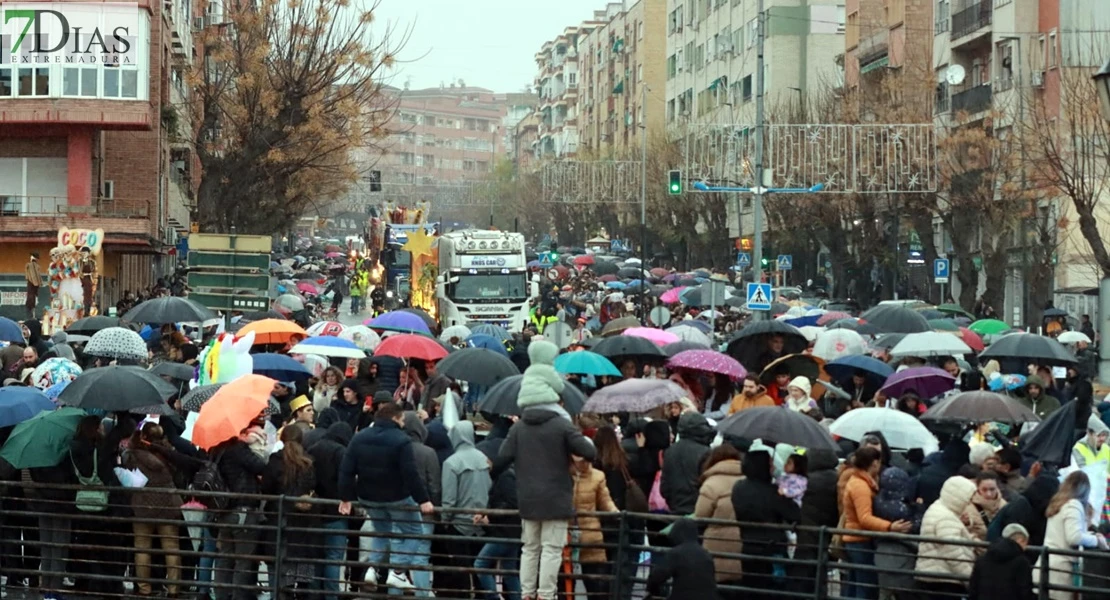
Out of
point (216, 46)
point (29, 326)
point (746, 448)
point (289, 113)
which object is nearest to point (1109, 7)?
point (289, 113)

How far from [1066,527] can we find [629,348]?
888 cm

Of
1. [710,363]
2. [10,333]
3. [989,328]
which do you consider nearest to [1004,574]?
[710,363]

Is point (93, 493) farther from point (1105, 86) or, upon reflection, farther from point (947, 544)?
point (1105, 86)

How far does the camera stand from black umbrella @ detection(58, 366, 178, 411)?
14.4 m

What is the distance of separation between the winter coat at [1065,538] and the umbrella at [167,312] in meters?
15.0

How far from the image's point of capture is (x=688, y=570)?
10.8m

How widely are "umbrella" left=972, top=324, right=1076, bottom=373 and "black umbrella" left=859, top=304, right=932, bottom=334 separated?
4.99m

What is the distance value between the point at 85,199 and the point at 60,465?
41203 millimetres

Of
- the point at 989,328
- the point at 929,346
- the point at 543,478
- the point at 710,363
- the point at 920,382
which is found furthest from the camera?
the point at 989,328

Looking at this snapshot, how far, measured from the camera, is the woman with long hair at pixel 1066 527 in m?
11.8

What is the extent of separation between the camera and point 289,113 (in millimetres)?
53938

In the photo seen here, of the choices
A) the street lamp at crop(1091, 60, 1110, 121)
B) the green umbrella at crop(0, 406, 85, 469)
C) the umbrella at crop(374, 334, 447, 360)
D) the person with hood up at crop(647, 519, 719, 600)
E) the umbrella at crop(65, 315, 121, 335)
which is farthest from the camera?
the umbrella at crop(65, 315, 121, 335)

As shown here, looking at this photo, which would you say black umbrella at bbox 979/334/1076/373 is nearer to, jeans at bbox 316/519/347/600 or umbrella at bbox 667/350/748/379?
umbrella at bbox 667/350/748/379

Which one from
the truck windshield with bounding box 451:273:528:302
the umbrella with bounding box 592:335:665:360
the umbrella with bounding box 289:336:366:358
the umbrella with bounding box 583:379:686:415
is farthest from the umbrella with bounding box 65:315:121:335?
the truck windshield with bounding box 451:273:528:302
